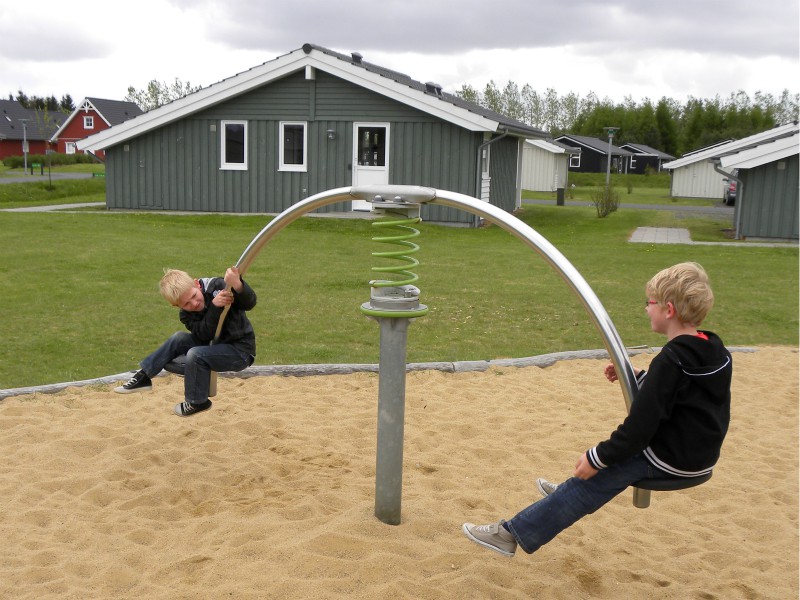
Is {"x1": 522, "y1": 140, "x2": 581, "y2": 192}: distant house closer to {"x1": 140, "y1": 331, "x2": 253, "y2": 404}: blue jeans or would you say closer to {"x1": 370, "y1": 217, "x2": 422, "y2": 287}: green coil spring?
{"x1": 140, "y1": 331, "x2": 253, "y2": 404}: blue jeans

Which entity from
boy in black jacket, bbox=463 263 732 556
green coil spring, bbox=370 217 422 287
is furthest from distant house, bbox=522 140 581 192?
boy in black jacket, bbox=463 263 732 556

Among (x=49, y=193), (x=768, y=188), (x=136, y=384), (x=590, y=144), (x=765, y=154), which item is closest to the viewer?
(x=136, y=384)

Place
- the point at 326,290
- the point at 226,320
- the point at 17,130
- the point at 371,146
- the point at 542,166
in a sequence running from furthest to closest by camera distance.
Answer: the point at 17,130 → the point at 542,166 → the point at 371,146 → the point at 326,290 → the point at 226,320

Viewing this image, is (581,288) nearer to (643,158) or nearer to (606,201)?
(606,201)

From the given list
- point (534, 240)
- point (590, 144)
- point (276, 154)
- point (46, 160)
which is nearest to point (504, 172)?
point (276, 154)

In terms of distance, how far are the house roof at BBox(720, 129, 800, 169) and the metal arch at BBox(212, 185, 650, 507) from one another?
1788 centimetres

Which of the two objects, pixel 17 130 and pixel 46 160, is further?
pixel 17 130

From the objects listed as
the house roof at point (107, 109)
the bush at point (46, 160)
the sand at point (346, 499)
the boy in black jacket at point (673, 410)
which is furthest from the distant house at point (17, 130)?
the boy in black jacket at point (673, 410)

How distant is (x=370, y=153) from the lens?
867 inches

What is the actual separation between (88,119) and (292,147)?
49444mm

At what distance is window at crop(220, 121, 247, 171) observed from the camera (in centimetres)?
2245

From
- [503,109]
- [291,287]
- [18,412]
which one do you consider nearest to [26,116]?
[503,109]

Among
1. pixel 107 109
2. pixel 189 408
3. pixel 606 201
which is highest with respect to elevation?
pixel 107 109

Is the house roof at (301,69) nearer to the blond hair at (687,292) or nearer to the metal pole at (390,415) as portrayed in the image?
the metal pole at (390,415)
